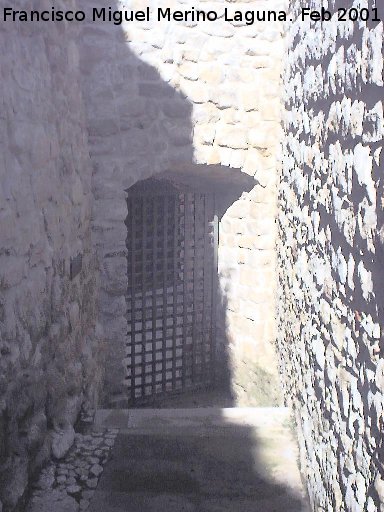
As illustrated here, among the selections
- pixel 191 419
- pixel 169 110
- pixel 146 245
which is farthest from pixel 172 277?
pixel 191 419

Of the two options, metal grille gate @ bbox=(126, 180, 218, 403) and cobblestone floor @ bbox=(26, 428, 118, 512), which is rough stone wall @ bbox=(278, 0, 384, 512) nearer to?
cobblestone floor @ bbox=(26, 428, 118, 512)

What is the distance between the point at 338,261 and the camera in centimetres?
215

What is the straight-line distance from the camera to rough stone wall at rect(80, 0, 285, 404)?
158 inches

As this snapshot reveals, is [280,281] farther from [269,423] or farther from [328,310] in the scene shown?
[328,310]

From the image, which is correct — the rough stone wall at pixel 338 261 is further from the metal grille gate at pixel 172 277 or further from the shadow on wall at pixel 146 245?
the metal grille gate at pixel 172 277

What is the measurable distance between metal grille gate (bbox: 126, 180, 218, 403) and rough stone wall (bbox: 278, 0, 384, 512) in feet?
5.08

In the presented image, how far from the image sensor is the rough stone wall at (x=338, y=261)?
165cm

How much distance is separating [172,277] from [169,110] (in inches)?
60.2

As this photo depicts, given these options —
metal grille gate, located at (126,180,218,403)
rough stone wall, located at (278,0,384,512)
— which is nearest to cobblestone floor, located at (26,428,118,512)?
rough stone wall, located at (278,0,384,512)

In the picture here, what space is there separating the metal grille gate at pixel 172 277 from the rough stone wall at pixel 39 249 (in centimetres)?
110

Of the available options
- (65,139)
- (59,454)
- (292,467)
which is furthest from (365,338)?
(65,139)

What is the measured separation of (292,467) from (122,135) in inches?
94.5

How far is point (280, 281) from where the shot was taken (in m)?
4.16

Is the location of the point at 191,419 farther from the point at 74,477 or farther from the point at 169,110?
the point at 169,110
